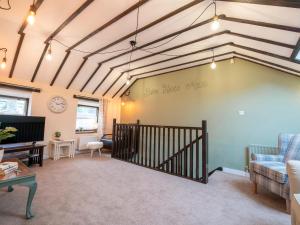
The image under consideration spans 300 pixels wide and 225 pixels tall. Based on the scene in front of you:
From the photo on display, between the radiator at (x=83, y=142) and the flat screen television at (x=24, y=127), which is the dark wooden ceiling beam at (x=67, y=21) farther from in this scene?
the radiator at (x=83, y=142)

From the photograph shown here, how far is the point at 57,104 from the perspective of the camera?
5484 mm

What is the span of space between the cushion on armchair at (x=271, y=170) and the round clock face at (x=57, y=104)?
5.50 meters

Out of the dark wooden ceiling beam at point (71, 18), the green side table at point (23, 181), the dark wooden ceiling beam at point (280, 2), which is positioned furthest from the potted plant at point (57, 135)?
the dark wooden ceiling beam at point (280, 2)

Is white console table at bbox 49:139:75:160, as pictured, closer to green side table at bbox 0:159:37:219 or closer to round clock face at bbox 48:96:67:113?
round clock face at bbox 48:96:67:113

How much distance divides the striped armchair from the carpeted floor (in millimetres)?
257

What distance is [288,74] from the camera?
3748 millimetres

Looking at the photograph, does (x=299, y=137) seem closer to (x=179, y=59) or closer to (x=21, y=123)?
(x=179, y=59)

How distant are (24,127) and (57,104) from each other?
136 cm

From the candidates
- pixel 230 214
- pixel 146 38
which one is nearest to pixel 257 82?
pixel 146 38

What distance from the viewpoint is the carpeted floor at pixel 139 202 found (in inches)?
81.5

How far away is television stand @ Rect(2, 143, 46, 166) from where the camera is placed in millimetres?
3932

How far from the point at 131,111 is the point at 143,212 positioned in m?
4.97

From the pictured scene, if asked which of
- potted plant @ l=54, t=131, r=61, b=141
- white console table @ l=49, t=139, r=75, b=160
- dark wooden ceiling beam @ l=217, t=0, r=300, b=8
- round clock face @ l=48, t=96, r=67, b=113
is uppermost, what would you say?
dark wooden ceiling beam @ l=217, t=0, r=300, b=8

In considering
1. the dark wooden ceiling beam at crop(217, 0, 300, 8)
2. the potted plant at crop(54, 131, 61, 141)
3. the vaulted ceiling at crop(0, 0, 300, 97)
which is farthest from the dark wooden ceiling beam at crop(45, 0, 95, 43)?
the potted plant at crop(54, 131, 61, 141)
